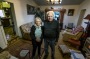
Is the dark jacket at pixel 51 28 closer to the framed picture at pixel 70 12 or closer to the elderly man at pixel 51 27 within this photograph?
the elderly man at pixel 51 27

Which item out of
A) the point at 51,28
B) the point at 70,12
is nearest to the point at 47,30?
the point at 51,28

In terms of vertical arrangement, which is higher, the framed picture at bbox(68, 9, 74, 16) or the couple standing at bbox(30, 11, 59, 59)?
the framed picture at bbox(68, 9, 74, 16)

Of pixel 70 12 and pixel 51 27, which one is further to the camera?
pixel 70 12

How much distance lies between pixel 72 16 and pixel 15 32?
4.77m

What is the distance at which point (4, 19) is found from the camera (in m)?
3.58

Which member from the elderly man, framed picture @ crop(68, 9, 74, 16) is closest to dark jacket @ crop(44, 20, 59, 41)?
the elderly man

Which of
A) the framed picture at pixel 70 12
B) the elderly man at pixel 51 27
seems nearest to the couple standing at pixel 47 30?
the elderly man at pixel 51 27

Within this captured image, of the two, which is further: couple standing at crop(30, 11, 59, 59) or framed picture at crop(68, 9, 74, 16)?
framed picture at crop(68, 9, 74, 16)

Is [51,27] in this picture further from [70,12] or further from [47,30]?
[70,12]

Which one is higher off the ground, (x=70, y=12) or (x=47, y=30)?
(x=70, y=12)

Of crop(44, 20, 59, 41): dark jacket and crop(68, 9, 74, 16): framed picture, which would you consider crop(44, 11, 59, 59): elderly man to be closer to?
crop(44, 20, 59, 41): dark jacket

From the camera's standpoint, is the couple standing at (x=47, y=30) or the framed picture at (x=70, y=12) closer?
the couple standing at (x=47, y=30)

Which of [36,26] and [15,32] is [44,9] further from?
[36,26]

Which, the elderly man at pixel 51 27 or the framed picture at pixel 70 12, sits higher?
the framed picture at pixel 70 12
